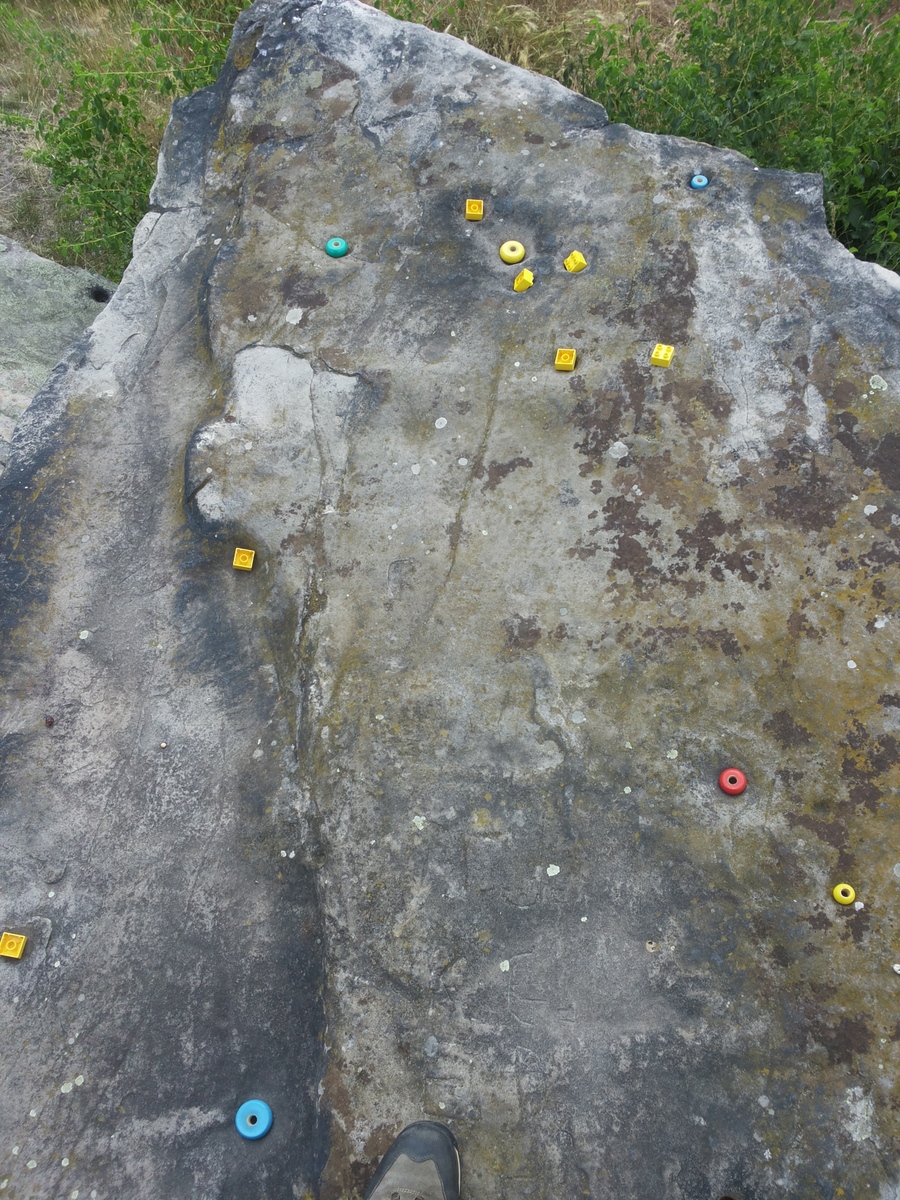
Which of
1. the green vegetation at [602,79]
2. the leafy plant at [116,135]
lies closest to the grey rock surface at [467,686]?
the green vegetation at [602,79]

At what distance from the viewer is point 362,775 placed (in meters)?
2.10

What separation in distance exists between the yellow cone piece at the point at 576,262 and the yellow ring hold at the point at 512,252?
0.15 meters

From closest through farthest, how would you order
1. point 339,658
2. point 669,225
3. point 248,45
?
point 339,658
point 669,225
point 248,45

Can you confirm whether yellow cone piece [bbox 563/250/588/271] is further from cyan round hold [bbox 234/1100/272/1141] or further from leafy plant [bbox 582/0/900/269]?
cyan round hold [bbox 234/1100/272/1141]

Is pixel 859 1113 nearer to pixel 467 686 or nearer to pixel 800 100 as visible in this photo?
pixel 467 686

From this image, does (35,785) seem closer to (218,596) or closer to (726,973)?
(218,596)

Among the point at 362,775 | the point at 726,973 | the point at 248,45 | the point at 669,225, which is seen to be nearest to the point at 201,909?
the point at 362,775

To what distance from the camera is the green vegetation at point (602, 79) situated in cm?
311

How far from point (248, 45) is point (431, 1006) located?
3.37 meters

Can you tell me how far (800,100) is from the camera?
3168mm

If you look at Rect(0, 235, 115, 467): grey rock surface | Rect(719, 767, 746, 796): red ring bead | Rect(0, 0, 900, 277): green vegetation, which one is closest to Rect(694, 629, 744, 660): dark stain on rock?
Rect(719, 767, 746, 796): red ring bead

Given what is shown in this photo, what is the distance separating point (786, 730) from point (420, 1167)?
128cm

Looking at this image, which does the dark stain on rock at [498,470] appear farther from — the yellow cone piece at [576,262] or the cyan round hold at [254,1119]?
the cyan round hold at [254,1119]

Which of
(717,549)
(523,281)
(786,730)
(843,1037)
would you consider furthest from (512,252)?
(843,1037)
